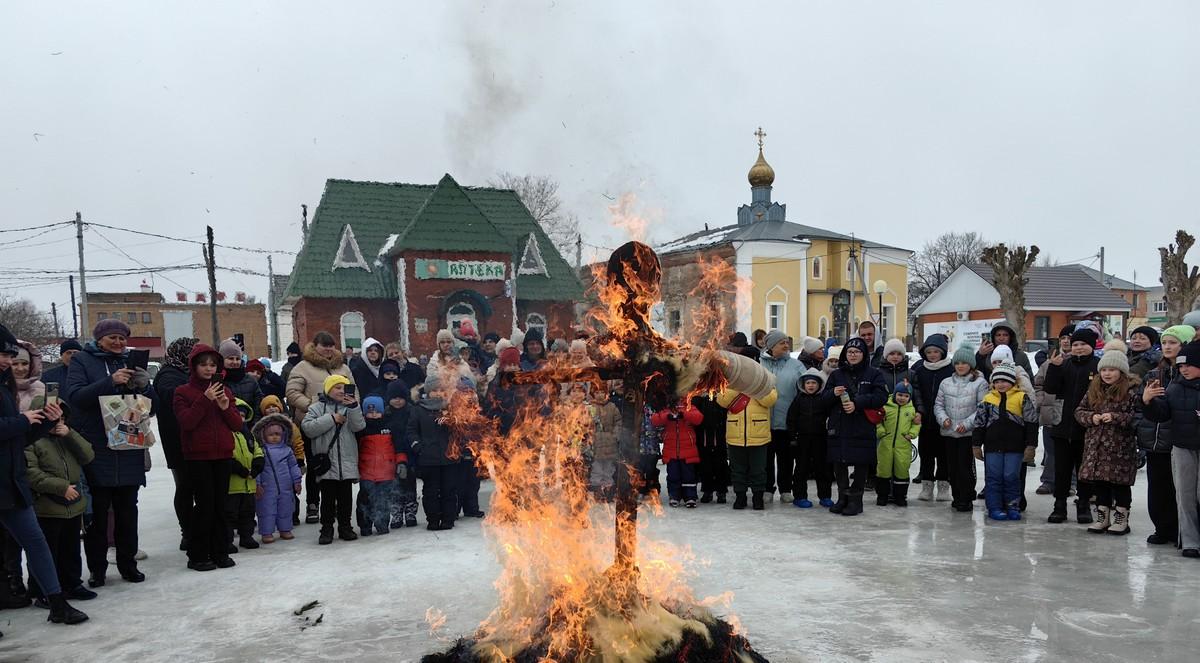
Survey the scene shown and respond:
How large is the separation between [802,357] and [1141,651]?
516cm

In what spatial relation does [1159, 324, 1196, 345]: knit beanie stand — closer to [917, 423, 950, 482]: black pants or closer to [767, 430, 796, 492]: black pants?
[917, 423, 950, 482]: black pants

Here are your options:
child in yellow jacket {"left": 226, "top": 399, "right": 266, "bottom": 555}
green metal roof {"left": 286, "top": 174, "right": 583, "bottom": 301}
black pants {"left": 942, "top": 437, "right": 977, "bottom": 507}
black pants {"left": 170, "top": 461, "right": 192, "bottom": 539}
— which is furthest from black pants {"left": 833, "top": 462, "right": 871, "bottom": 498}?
green metal roof {"left": 286, "top": 174, "right": 583, "bottom": 301}

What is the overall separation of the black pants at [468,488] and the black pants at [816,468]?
387 cm

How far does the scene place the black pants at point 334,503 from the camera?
728 cm

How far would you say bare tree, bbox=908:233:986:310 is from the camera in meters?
62.9

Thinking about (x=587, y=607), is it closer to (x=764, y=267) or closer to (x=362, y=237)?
(x=362, y=237)

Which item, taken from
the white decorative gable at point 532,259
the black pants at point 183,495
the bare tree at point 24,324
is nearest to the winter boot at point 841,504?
the black pants at point 183,495

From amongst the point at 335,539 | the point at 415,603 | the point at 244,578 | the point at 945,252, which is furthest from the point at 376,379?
the point at 945,252

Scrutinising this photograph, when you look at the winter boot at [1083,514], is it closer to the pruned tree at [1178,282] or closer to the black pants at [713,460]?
the black pants at [713,460]

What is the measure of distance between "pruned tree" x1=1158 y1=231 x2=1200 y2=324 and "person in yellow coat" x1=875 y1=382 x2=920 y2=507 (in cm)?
2047

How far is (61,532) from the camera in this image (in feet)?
18.0

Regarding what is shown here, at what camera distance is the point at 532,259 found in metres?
29.4

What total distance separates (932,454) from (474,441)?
19.5 ft

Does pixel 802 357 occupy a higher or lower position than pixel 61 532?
higher
